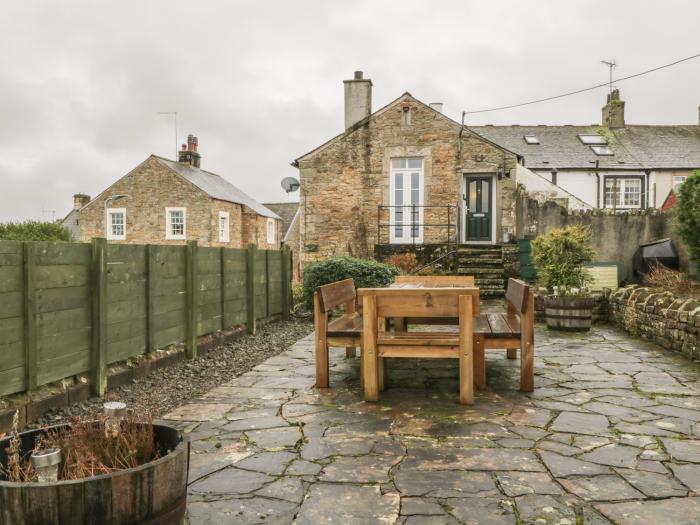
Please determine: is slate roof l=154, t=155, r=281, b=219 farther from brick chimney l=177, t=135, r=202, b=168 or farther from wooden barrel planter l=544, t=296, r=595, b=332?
wooden barrel planter l=544, t=296, r=595, b=332

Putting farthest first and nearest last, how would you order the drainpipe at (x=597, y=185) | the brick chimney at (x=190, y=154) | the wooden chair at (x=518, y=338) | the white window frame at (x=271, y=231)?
the white window frame at (x=271, y=231), the brick chimney at (x=190, y=154), the drainpipe at (x=597, y=185), the wooden chair at (x=518, y=338)

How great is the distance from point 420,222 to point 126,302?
1329cm

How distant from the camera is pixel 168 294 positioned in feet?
22.7

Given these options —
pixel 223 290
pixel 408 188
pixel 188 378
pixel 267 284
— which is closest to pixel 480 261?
pixel 408 188

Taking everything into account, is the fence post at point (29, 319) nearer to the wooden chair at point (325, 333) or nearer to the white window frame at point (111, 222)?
the wooden chair at point (325, 333)

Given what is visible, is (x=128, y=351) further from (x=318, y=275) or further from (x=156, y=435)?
(x=318, y=275)

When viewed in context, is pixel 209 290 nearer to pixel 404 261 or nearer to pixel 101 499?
pixel 101 499

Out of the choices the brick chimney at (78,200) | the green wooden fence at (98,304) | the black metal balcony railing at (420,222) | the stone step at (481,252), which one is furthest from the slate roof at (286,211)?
→ the green wooden fence at (98,304)

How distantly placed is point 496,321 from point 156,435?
4397 mm

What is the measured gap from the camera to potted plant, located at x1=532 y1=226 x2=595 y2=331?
31.3 feet

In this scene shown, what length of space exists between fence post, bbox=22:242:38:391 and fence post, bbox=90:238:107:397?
0.79 meters

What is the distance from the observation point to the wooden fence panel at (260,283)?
1004 cm

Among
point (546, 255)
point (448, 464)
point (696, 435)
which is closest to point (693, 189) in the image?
point (546, 255)

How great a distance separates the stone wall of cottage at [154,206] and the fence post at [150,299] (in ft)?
74.6
